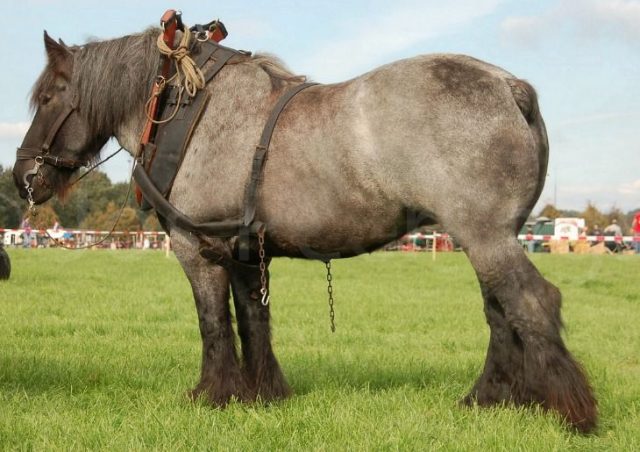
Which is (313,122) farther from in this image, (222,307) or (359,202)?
(222,307)

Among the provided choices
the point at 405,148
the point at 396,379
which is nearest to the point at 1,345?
the point at 396,379

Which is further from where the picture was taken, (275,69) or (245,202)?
(275,69)

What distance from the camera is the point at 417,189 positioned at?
4.25 metres

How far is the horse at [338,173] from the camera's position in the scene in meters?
4.18

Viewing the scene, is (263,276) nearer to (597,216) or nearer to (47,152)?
(47,152)

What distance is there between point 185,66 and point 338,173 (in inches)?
53.6

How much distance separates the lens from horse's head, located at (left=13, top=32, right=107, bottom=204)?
17.0 ft

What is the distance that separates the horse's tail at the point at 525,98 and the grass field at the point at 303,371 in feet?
4.26

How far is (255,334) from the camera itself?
5.19m

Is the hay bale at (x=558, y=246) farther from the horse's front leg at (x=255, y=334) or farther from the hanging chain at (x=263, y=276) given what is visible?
the hanging chain at (x=263, y=276)

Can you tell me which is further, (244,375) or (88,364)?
(88,364)

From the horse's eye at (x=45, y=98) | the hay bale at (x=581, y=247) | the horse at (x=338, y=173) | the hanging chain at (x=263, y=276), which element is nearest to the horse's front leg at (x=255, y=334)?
the horse at (x=338, y=173)

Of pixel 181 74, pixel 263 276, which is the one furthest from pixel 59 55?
pixel 263 276

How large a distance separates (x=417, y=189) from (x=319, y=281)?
1147cm
